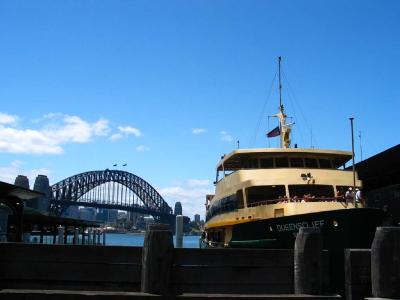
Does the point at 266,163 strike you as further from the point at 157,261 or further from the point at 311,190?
the point at 157,261

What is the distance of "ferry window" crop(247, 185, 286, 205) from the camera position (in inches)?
871

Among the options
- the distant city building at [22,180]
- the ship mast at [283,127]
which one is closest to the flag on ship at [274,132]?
the ship mast at [283,127]

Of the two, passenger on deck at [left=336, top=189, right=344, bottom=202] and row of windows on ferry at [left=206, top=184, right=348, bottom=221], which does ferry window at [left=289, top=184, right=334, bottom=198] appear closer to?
row of windows on ferry at [left=206, top=184, right=348, bottom=221]

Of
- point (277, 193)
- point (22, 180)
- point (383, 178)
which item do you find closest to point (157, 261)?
point (277, 193)

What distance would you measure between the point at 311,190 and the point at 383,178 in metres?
37.0

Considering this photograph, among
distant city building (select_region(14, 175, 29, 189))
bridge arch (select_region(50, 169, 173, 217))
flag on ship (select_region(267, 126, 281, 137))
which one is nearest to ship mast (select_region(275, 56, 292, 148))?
flag on ship (select_region(267, 126, 281, 137))

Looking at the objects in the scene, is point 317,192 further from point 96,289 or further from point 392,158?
point 392,158

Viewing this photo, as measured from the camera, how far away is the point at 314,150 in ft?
77.6

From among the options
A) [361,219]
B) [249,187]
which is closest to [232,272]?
[361,219]

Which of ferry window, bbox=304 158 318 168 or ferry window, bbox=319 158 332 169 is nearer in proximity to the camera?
ferry window, bbox=304 158 318 168

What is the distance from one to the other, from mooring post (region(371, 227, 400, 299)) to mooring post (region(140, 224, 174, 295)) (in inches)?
127

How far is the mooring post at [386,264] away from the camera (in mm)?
8039

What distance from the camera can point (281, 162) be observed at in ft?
77.9

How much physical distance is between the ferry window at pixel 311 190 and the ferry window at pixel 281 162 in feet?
6.53
